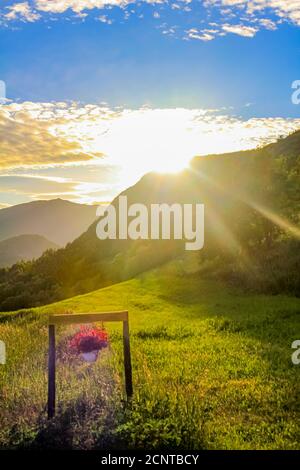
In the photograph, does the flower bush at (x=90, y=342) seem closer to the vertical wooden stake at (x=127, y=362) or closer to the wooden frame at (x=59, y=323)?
the vertical wooden stake at (x=127, y=362)

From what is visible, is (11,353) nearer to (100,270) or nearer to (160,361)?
(160,361)

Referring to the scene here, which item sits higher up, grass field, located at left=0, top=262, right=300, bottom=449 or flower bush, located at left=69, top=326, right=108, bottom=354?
flower bush, located at left=69, top=326, right=108, bottom=354

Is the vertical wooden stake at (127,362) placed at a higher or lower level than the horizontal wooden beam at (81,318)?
lower

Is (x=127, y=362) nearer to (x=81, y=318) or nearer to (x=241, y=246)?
(x=81, y=318)

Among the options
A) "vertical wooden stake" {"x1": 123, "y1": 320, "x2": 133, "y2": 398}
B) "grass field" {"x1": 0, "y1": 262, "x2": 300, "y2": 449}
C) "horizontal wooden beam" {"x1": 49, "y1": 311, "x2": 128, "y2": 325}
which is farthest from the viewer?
"vertical wooden stake" {"x1": 123, "y1": 320, "x2": 133, "y2": 398}

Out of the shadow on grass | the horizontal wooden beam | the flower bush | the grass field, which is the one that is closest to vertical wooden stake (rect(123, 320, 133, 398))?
the grass field

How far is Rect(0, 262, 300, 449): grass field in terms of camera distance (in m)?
9.57

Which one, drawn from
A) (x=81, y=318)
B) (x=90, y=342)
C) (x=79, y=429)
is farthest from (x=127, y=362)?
(x=90, y=342)

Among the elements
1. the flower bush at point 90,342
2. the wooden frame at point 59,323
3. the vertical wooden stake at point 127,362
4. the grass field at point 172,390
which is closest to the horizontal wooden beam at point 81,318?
the wooden frame at point 59,323

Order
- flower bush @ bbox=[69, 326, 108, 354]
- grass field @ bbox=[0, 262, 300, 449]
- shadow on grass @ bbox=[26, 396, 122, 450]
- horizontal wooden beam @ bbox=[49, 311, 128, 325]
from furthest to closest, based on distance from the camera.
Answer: flower bush @ bbox=[69, 326, 108, 354] < horizontal wooden beam @ bbox=[49, 311, 128, 325] < grass field @ bbox=[0, 262, 300, 449] < shadow on grass @ bbox=[26, 396, 122, 450]

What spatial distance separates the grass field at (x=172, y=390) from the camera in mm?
9570

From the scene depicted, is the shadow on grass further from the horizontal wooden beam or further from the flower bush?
the flower bush

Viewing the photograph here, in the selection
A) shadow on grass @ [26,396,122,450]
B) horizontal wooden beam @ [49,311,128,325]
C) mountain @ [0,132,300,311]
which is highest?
mountain @ [0,132,300,311]

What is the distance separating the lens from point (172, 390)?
11.9 m
